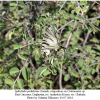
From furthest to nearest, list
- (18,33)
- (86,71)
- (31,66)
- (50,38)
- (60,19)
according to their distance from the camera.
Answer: (31,66), (86,71), (18,33), (60,19), (50,38)

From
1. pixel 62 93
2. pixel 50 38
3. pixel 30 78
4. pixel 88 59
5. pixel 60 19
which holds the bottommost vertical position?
pixel 62 93

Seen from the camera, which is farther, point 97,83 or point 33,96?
point 97,83

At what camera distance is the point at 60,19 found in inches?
61.1

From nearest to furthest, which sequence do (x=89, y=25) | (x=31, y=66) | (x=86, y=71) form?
(x=89, y=25) < (x=86, y=71) < (x=31, y=66)

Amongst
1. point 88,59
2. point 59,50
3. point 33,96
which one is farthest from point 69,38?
point 59,50

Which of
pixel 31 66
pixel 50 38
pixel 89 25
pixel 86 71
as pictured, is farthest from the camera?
pixel 31 66

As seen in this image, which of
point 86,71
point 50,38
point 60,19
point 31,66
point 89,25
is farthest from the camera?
point 31,66

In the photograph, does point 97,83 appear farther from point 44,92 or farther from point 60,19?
point 60,19

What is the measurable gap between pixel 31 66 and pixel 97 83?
56 centimetres

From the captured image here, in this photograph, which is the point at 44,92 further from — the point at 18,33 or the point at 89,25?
the point at 89,25

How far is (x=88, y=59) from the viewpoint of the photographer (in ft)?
5.62

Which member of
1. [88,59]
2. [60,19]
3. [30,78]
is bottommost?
[30,78]

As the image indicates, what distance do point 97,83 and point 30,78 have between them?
0.54 meters

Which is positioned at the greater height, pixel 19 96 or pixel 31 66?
pixel 31 66
